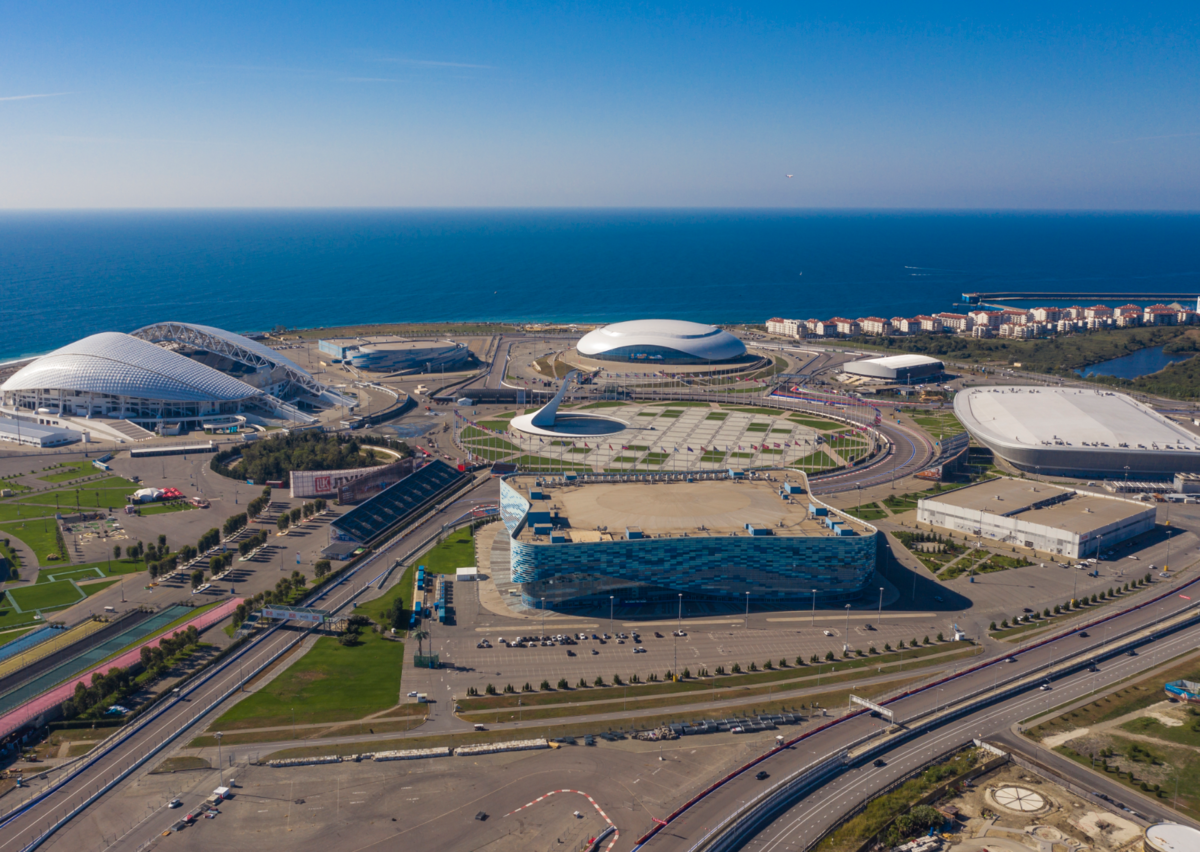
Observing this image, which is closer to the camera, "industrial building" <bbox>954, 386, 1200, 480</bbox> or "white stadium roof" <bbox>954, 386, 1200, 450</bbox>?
"industrial building" <bbox>954, 386, 1200, 480</bbox>

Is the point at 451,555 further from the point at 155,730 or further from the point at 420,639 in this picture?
the point at 155,730

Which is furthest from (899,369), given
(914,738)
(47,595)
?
(47,595)

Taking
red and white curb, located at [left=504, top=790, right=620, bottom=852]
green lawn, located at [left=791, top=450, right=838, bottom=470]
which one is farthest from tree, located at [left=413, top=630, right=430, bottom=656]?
green lawn, located at [left=791, top=450, right=838, bottom=470]

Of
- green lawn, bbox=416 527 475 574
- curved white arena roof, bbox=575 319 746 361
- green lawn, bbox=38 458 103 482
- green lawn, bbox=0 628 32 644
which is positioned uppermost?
curved white arena roof, bbox=575 319 746 361

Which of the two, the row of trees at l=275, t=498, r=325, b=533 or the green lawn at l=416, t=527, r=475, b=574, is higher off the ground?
the row of trees at l=275, t=498, r=325, b=533

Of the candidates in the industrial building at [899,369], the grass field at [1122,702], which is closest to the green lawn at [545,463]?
the grass field at [1122,702]

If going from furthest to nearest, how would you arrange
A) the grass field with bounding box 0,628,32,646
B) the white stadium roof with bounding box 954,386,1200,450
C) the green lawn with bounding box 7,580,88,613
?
the white stadium roof with bounding box 954,386,1200,450, the green lawn with bounding box 7,580,88,613, the grass field with bounding box 0,628,32,646

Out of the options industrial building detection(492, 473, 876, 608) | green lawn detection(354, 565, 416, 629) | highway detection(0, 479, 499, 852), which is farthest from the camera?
industrial building detection(492, 473, 876, 608)

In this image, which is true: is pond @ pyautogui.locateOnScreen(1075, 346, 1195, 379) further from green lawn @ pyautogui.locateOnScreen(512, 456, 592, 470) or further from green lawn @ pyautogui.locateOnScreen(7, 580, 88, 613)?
green lawn @ pyautogui.locateOnScreen(7, 580, 88, 613)
